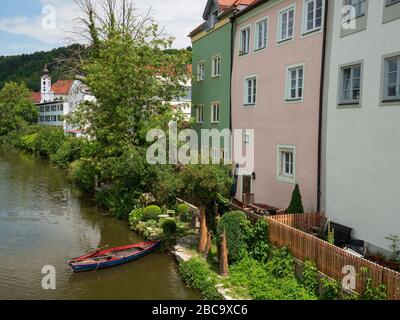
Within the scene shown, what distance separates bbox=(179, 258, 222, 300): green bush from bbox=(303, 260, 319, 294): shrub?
113 inches

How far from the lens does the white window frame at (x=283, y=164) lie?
19.1 metres

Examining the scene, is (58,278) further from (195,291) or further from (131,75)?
(131,75)

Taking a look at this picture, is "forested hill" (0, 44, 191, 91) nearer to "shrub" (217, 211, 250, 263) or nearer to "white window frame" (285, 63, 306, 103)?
"white window frame" (285, 63, 306, 103)

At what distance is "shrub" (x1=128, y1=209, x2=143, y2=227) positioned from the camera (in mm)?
24223

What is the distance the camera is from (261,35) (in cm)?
2203

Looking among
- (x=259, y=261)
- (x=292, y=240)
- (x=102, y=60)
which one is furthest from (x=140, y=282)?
(x=102, y=60)

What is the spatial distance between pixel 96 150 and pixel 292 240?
17969 mm

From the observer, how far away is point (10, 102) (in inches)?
3538

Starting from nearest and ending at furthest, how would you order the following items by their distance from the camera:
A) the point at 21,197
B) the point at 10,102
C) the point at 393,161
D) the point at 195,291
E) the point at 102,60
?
the point at 393,161 < the point at 195,291 < the point at 102,60 < the point at 21,197 < the point at 10,102

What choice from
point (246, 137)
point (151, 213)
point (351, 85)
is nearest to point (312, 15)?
point (351, 85)

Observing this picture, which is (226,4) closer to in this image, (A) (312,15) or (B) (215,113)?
(B) (215,113)

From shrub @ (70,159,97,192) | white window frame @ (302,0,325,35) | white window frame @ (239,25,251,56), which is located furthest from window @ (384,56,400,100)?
shrub @ (70,159,97,192)

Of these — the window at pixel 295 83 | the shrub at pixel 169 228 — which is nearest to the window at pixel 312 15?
the window at pixel 295 83

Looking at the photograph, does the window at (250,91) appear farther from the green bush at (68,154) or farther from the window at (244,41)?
the green bush at (68,154)
